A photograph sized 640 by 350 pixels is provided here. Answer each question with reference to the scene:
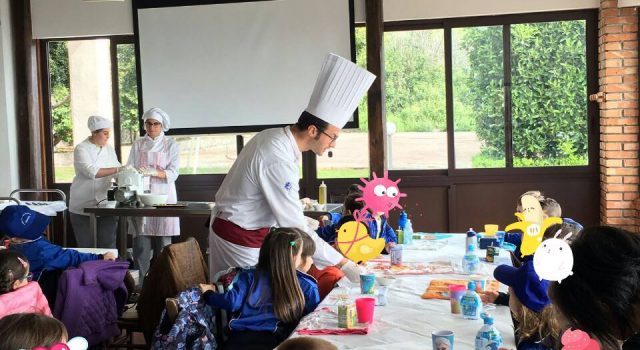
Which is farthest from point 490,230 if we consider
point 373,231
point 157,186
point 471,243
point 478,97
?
point 157,186

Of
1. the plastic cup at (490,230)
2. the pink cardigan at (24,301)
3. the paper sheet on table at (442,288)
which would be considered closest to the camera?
the paper sheet on table at (442,288)

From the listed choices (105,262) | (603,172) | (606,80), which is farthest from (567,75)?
(105,262)

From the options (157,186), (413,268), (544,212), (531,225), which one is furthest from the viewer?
(157,186)

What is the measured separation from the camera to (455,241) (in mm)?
4289

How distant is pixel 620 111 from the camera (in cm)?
607

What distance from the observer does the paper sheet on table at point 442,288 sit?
284 centimetres

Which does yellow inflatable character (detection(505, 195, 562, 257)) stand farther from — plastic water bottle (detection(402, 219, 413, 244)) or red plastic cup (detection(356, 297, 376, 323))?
plastic water bottle (detection(402, 219, 413, 244))

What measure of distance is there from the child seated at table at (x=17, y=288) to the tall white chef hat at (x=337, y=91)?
144 cm

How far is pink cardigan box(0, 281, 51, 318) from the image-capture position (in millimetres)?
2945

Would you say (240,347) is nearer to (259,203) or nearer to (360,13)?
(259,203)

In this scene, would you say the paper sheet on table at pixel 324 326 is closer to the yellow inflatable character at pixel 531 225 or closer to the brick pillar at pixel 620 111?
the yellow inflatable character at pixel 531 225

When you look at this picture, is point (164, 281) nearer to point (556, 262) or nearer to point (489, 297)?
point (489, 297)

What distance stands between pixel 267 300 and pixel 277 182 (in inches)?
23.0

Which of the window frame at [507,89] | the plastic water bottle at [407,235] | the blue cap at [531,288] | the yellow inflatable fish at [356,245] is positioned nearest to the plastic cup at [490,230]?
the plastic water bottle at [407,235]
